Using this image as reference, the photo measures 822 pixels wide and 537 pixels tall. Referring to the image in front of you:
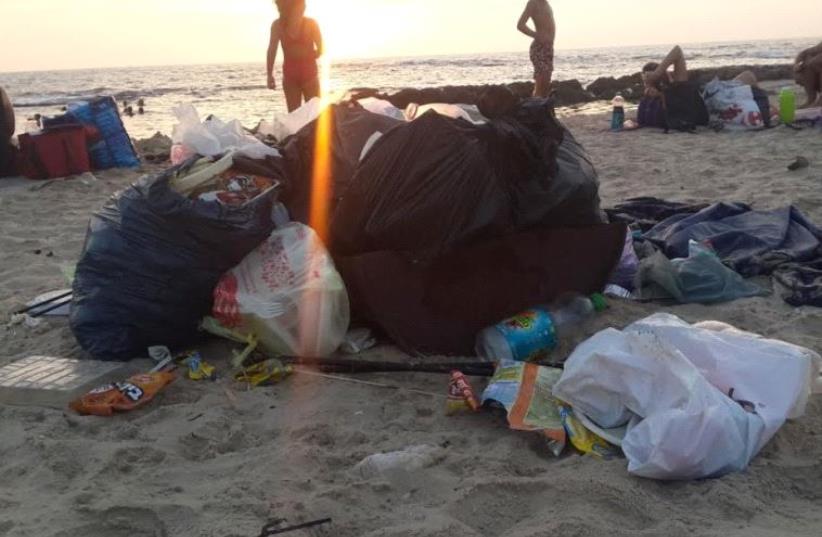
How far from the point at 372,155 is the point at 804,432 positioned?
157cm

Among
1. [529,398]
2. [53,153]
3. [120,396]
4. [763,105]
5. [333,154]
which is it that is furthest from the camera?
Result: [763,105]

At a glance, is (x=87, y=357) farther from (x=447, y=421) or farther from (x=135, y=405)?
(x=447, y=421)

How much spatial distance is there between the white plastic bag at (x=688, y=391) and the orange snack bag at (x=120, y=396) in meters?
1.29

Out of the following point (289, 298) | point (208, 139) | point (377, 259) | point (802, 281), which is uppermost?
point (208, 139)

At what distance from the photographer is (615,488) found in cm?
180

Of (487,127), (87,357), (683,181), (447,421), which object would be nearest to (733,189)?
(683,181)

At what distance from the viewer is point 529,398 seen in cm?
220

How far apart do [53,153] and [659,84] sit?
20.3 feet

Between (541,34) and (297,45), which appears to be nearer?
(297,45)

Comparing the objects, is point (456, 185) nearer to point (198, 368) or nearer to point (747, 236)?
point (198, 368)

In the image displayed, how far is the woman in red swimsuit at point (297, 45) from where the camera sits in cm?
581

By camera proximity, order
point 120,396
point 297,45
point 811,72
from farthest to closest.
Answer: point 811,72 < point 297,45 < point 120,396

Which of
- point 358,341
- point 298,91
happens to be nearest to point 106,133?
point 298,91

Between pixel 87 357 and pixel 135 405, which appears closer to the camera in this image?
pixel 135 405
